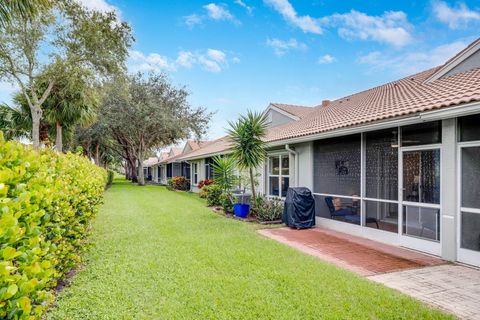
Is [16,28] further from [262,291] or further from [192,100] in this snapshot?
[192,100]

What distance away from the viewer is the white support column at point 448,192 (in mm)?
5957

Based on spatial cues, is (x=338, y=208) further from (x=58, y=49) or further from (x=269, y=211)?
(x=58, y=49)

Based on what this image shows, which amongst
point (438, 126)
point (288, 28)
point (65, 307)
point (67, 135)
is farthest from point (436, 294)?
point (67, 135)

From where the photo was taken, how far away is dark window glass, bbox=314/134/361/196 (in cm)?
859

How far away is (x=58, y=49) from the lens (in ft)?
52.4

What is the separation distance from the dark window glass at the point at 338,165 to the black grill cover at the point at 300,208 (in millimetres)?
611

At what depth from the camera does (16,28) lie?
46.9ft

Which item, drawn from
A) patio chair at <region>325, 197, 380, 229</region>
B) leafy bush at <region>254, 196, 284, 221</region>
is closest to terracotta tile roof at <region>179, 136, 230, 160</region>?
leafy bush at <region>254, 196, 284, 221</region>

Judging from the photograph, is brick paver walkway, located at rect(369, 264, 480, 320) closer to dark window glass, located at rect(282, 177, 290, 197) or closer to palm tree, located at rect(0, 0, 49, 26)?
dark window glass, located at rect(282, 177, 290, 197)

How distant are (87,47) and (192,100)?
1675 cm

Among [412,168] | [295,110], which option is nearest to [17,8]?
[412,168]

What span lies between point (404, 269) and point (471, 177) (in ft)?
7.22

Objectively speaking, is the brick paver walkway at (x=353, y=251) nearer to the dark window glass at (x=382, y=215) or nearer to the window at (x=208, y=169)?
the dark window glass at (x=382, y=215)

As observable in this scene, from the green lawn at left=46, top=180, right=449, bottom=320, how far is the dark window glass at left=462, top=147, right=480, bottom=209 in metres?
2.74
